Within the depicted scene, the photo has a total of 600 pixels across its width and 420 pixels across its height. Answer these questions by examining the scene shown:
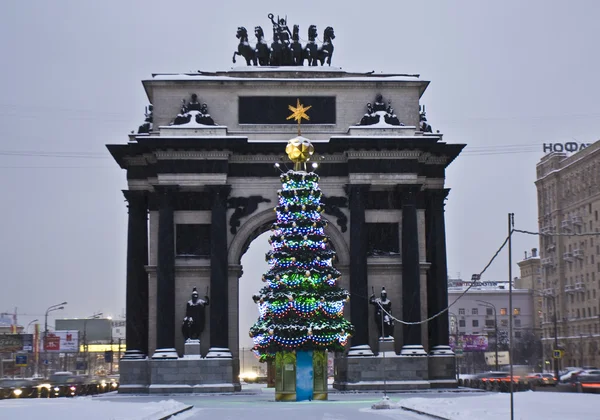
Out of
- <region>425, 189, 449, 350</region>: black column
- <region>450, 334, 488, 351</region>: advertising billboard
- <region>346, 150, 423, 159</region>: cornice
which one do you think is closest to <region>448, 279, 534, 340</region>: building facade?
<region>450, 334, 488, 351</region>: advertising billboard

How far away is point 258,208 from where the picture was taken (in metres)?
59.5

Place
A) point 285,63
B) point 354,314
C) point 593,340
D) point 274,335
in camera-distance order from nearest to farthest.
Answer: point 274,335 → point 354,314 → point 285,63 → point 593,340

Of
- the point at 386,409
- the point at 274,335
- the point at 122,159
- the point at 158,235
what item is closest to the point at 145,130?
the point at 122,159

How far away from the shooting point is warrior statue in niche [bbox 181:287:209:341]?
Answer: 57.4 metres

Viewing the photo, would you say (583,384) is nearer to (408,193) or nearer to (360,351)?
(360,351)

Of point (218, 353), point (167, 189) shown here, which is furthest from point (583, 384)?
point (167, 189)

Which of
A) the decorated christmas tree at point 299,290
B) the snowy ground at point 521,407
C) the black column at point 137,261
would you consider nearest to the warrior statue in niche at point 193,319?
the black column at point 137,261

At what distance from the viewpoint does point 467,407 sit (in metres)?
37.0

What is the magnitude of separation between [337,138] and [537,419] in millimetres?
30141

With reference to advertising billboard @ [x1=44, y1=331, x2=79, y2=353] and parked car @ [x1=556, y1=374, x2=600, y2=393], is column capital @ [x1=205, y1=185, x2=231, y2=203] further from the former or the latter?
advertising billboard @ [x1=44, y1=331, x2=79, y2=353]

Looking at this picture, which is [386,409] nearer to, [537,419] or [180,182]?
[537,419]

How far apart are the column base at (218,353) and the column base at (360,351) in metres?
6.42

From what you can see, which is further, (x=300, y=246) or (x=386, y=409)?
(x=300, y=246)

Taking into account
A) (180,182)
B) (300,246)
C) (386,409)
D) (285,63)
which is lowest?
(386,409)
